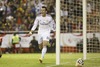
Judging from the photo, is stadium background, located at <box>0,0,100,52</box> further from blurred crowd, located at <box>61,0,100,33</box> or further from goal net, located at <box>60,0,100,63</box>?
blurred crowd, located at <box>61,0,100,33</box>

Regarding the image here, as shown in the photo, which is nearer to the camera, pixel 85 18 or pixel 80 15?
pixel 85 18

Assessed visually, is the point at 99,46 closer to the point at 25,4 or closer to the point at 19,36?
the point at 19,36

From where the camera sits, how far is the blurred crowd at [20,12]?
2909 cm

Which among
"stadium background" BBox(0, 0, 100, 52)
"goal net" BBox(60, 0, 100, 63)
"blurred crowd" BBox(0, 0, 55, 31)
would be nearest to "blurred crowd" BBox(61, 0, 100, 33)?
"goal net" BBox(60, 0, 100, 63)

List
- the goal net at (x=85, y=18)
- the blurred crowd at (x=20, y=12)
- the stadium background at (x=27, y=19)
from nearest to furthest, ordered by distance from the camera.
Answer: the goal net at (x=85, y=18), the stadium background at (x=27, y=19), the blurred crowd at (x=20, y=12)

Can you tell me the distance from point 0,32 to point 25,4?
3.98m

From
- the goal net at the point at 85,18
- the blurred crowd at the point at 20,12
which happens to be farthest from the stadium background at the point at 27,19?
the goal net at the point at 85,18

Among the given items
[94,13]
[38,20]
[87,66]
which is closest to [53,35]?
[94,13]

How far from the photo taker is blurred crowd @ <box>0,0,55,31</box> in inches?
1145

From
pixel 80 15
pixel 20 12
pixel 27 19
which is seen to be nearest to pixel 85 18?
pixel 80 15

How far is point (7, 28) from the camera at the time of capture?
28.9 meters

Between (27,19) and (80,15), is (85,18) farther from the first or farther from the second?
(27,19)

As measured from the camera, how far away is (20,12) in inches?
1187

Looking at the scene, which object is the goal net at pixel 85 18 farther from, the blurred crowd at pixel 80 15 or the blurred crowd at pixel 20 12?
the blurred crowd at pixel 20 12
